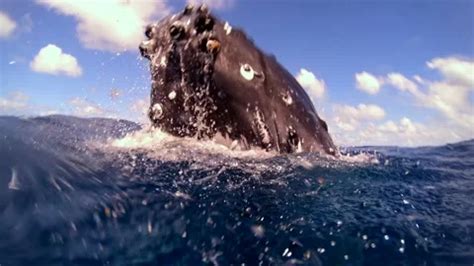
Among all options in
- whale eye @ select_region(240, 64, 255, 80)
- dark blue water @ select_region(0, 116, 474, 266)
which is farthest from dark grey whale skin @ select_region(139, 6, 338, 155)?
dark blue water @ select_region(0, 116, 474, 266)

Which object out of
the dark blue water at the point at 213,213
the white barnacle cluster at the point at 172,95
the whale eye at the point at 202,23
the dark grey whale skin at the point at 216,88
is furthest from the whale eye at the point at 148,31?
the dark blue water at the point at 213,213

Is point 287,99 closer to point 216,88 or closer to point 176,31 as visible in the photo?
point 216,88

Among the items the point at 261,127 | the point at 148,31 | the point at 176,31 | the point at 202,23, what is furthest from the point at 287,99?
the point at 148,31

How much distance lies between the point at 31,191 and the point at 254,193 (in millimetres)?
2613

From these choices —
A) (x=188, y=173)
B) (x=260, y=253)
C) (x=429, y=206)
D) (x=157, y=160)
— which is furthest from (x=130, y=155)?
(x=429, y=206)

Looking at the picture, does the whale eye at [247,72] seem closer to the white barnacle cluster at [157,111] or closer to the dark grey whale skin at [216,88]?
the dark grey whale skin at [216,88]

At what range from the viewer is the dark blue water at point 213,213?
4375 mm

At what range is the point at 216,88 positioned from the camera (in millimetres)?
6480

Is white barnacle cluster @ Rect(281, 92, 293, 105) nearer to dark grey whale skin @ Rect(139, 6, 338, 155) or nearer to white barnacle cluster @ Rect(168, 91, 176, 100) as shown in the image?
dark grey whale skin @ Rect(139, 6, 338, 155)

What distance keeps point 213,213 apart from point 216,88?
215cm

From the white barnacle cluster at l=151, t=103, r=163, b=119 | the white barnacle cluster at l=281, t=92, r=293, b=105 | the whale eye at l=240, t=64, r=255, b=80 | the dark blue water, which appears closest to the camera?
the dark blue water

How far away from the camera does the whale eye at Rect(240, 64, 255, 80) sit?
21.9 ft

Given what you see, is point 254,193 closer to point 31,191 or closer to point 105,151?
point 31,191

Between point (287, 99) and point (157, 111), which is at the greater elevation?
point (287, 99)
